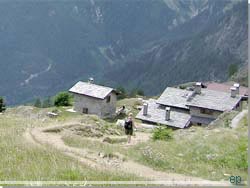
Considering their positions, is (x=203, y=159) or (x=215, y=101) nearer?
(x=203, y=159)

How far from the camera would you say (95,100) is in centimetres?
5028

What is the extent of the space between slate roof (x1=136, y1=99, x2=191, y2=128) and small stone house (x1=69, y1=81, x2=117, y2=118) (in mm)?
4976

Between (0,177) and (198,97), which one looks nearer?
(0,177)

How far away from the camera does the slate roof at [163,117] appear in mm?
43469

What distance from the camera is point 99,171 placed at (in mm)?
7828

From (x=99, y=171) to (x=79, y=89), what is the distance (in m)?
44.7

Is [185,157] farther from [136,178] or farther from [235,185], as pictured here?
[235,185]

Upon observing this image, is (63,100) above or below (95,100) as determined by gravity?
above

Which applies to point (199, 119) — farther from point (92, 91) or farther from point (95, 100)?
point (92, 91)

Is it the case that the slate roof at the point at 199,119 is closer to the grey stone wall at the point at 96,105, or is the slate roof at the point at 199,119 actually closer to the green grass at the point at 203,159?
the grey stone wall at the point at 96,105

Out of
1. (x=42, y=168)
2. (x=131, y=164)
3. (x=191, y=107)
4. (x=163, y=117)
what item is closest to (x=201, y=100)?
(x=191, y=107)

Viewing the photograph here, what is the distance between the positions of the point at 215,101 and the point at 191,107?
7.13 ft

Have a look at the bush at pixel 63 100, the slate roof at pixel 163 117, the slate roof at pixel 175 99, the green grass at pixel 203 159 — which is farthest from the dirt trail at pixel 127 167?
the bush at pixel 63 100

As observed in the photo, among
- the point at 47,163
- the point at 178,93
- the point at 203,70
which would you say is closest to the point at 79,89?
the point at 178,93
